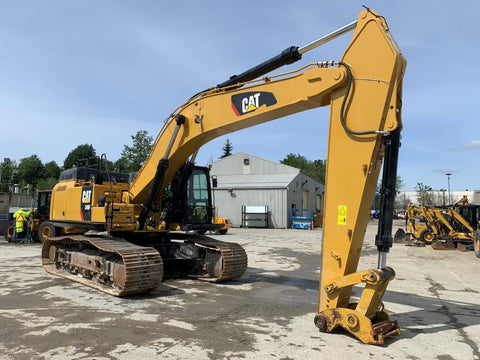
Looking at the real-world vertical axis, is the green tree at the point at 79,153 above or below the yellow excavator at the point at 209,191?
above

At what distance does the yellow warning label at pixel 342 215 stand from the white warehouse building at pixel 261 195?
29.1 m

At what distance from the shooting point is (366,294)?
511 centimetres

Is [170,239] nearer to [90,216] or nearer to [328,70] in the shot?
[90,216]

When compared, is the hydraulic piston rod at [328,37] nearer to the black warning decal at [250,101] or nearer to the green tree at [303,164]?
the black warning decal at [250,101]

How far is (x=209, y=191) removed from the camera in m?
9.92

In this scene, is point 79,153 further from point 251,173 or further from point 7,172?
point 251,173

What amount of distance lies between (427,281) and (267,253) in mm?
6551

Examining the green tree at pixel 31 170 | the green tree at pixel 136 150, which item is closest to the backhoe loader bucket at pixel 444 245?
the green tree at pixel 136 150

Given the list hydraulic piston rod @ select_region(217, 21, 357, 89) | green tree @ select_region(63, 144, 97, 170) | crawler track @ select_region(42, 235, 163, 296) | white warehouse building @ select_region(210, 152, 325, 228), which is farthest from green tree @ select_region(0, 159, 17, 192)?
hydraulic piston rod @ select_region(217, 21, 357, 89)

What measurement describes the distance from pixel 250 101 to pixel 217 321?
3.61m

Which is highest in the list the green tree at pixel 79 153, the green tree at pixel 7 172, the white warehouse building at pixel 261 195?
the green tree at pixel 79 153

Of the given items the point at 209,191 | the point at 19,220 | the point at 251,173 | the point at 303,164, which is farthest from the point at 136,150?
the point at 303,164

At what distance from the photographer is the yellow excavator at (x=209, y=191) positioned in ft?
17.3

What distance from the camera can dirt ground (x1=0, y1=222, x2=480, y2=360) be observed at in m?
4.82
